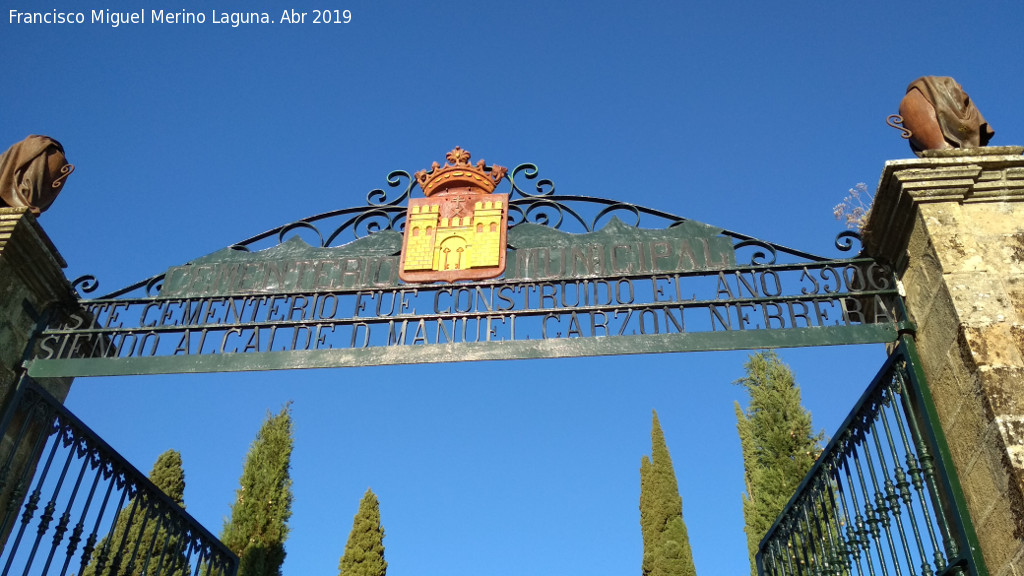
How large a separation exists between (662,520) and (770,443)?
16.0ft

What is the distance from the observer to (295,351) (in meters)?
4.45

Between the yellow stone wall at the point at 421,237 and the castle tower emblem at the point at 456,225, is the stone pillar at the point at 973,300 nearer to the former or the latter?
the castle tower emblem at the point at 456,225

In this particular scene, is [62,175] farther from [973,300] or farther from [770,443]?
[770,443]

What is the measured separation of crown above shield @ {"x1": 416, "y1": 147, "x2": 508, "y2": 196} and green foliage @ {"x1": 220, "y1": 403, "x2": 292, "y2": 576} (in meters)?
10.6

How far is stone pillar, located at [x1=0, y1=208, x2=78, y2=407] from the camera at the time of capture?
14.3 ft

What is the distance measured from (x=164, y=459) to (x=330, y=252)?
10.6 m

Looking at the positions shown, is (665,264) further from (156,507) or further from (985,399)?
(156,507)

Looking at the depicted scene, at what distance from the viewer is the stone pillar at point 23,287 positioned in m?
4.35

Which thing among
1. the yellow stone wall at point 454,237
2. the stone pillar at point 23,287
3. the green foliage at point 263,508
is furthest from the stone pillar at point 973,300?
the green foliage at point 263,508

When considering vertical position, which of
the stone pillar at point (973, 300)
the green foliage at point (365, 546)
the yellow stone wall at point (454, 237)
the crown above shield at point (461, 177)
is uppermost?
the green foliage at point (365, 546)

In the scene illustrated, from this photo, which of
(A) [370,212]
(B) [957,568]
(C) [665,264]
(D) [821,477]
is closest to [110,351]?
(A) [370,212]

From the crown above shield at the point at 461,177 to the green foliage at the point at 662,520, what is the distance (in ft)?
44.5

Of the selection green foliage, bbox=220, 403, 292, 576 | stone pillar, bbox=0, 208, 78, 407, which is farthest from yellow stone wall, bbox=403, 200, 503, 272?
green foliage, bbox=220, 403, 292, 576

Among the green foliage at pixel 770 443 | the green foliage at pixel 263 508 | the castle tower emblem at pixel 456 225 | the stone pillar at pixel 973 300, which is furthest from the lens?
the green foliage at pixel 263 508
